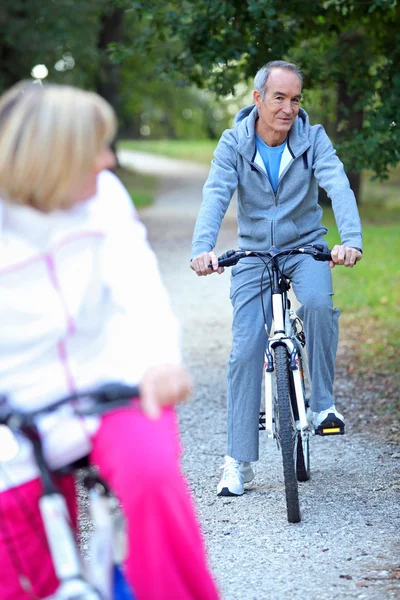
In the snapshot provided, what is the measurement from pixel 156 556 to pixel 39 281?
26.4 inches

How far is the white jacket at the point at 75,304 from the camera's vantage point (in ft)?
7.42

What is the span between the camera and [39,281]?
2.27 m

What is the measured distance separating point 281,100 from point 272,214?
1.78ft

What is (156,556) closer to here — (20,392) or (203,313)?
(20,392)

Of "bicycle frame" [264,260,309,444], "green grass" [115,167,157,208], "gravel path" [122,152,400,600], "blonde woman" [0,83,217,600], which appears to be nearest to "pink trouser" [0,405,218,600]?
"blonde woman" [0,83,217,600]

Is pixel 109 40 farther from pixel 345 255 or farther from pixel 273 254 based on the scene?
pixel 345 255

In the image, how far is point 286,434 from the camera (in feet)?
14.8

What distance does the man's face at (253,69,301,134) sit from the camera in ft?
15.4

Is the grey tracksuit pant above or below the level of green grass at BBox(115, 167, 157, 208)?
below

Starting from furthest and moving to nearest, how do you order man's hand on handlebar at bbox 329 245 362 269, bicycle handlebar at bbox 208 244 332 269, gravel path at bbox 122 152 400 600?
bicycle handlebar at bbox 208 244 332 269 < man's hand on handlebar at bbox 329 245 362 269 < gravel path at bbox 122 152 400 600

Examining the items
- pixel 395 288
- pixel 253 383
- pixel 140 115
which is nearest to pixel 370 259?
pixel 395 288

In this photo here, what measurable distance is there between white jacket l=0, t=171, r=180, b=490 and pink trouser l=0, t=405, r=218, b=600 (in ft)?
0.27

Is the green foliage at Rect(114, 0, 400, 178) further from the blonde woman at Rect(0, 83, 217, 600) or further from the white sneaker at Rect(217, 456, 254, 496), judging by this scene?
the blonde woman at Rect(0, 83, 217, 600)

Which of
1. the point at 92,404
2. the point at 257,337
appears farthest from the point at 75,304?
the point at 257,337
